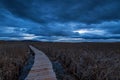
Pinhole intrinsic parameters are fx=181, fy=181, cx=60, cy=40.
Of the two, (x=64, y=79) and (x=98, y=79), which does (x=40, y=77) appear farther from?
(x=98, y=79)

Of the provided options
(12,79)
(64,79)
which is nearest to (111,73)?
(64,79)

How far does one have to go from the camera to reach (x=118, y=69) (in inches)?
350

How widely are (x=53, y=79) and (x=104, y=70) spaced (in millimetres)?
2477

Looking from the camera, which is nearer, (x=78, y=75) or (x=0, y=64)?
(x=78, y=75)

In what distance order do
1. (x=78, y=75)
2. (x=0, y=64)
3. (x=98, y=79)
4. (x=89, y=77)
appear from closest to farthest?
(x=98, y=79) < (x=89, y=77) < (x=78, y=75) < (x=0, y=64)

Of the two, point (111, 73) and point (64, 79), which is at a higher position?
point (111, 73)

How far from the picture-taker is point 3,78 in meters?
7.95

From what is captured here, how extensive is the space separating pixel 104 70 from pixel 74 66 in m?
3.05

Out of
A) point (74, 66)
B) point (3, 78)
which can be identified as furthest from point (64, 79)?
point (3, 78)

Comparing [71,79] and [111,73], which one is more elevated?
[111,73]

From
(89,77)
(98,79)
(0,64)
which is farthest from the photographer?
(0,64)

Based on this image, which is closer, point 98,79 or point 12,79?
point 98,79

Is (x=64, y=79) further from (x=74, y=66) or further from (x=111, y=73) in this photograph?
(x=111, y=73)

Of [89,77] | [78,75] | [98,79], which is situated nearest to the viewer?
[98,79]
